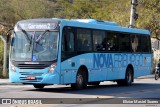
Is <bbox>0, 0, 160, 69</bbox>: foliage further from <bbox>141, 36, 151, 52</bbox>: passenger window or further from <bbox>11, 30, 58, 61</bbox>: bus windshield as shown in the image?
<bbox>11, 30, 58, 61</bbox>: bus windshield

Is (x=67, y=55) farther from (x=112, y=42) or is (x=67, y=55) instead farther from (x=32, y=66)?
(x=112, y=42)

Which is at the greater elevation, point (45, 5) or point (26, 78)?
point (45, 5)

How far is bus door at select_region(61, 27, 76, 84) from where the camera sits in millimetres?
20267

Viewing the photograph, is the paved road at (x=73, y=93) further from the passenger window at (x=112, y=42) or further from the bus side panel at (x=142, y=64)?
the bus side panel at (x=142, y=64)

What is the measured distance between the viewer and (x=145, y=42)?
28.5 metres

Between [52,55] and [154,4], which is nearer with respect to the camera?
[52,55]

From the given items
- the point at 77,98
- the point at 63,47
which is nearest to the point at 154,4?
the point at 63,47

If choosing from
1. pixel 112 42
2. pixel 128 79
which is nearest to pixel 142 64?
pixel 128 79

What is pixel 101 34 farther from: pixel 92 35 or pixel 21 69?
pixel 21 69


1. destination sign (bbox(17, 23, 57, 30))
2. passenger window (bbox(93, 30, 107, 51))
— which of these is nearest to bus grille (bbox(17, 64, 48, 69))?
destination sign (bbox(17, 23, 57, 30))

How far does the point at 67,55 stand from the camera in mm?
20516

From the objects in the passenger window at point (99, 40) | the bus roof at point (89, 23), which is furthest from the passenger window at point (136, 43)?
the passenger window at point (99, 40)

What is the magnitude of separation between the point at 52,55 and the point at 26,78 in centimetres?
137

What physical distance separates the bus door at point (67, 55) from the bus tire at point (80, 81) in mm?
542
